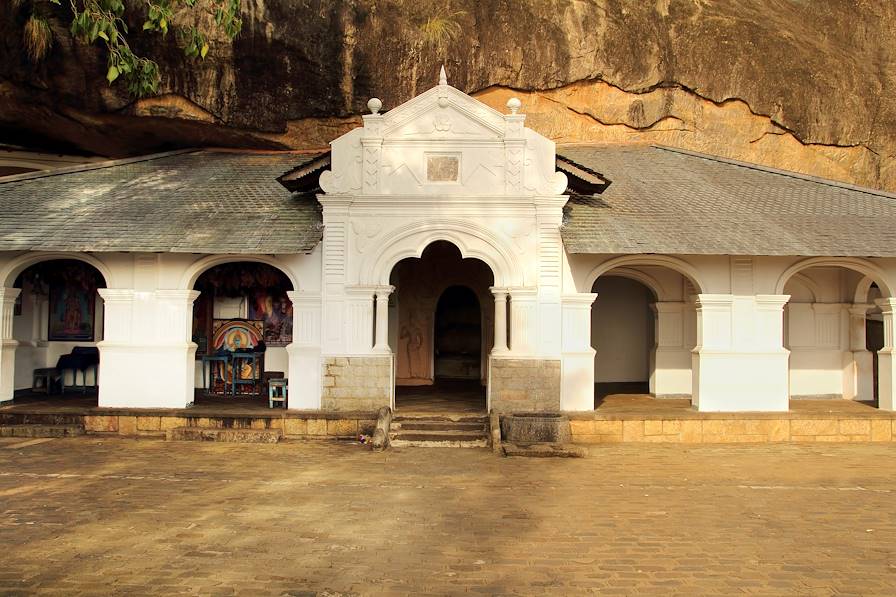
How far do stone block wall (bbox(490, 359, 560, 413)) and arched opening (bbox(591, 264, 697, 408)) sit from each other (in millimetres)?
1814

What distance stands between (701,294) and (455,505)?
22.7 ft

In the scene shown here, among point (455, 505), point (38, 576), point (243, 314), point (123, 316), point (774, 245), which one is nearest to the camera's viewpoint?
point (38, 576)

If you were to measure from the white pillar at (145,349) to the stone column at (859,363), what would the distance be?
1373cm

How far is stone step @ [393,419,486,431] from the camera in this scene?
12.0m

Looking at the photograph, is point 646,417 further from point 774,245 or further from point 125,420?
point 125,420

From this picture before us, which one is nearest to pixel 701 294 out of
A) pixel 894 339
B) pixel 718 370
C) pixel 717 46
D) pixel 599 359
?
pixel 718 370

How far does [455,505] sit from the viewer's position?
26.2 ft

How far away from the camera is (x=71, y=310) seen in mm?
15516

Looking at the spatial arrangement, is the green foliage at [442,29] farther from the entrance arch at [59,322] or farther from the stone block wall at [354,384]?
the entrance arch at [59,322]

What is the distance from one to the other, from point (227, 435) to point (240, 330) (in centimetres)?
383

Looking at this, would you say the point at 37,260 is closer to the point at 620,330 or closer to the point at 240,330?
the point at 240,330

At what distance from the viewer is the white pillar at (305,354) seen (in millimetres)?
12500

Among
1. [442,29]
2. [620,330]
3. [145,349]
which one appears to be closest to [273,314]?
[145,349]

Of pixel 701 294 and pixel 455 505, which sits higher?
pixel 701 294
